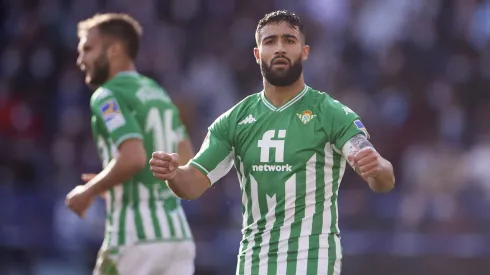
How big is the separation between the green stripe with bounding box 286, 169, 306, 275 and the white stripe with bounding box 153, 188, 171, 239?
64.7 inches

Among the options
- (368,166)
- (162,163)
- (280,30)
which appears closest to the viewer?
(368,166)

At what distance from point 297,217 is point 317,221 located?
10 centimetres

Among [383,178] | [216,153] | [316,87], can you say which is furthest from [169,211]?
[316,87]

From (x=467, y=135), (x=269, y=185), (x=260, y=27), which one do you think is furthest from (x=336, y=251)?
(x=467, y=135)

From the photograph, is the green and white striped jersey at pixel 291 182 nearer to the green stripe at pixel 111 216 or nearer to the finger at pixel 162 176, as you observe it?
the finger at pixel 162 176

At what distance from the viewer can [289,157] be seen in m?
5.23

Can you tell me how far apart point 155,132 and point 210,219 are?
17.5 feet

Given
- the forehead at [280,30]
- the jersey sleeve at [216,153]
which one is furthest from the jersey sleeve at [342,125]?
the jersey sleeve at [216,153]

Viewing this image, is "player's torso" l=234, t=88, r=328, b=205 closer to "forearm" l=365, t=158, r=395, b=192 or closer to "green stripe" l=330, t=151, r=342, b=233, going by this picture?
"green stripe" l=330, t=151, r=342, b=233

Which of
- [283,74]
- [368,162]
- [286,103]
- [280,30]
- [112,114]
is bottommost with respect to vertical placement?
[368,162]

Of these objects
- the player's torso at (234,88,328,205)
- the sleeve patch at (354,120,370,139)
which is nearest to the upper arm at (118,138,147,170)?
the player's torso at (234,88,328,205)

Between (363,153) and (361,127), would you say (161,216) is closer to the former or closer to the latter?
(361,127)

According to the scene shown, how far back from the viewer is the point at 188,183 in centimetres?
527

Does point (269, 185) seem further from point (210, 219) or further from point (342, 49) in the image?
point (342, 49)
